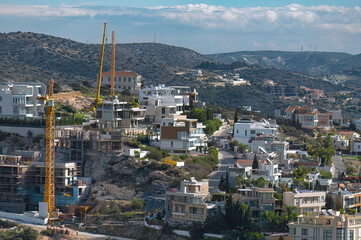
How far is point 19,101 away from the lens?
292ft

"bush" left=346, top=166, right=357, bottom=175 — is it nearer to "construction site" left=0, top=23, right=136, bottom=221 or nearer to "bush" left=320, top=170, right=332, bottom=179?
"bush" left=320, top=170, right=332, bottom=179

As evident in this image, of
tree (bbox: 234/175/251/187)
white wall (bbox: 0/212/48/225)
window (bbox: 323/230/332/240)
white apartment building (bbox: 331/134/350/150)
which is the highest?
white apartment building (bbox: 331/134/350/150)

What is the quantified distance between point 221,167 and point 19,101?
907 inches

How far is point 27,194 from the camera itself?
74.8 metres

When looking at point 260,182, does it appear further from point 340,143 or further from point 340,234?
point 340,143

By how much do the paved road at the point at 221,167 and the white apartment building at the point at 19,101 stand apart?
63.8ft

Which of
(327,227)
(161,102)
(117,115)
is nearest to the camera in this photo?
(327,227)

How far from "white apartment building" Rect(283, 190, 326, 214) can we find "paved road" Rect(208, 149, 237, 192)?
292 inches

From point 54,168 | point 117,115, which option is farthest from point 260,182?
point 117,115

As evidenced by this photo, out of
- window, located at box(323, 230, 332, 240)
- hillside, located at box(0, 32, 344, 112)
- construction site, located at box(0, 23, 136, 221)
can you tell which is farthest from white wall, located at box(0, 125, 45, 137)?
hillside, located at box(0, 32, 344, 112)

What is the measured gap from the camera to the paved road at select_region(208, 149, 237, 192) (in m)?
71.6

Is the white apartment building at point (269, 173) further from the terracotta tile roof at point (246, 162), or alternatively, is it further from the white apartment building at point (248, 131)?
the white apartment building at point (248, 131)

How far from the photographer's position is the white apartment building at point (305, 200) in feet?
209

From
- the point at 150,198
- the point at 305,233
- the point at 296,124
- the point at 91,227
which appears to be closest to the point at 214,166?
the point at 150,198
